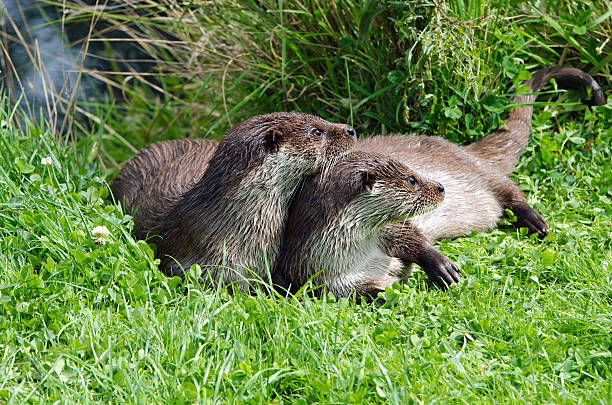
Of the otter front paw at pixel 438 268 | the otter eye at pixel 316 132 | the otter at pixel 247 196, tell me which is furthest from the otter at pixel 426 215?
the otter eye at pixel 316 132

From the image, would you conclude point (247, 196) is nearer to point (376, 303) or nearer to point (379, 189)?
point (379, 189)

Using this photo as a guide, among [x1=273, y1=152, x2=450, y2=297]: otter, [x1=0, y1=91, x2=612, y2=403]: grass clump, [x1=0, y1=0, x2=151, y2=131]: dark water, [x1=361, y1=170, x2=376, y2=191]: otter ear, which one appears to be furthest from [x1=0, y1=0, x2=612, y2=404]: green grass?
[x1=0, y1=0, x2=151, y2=131]: dark water

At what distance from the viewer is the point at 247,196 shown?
3.19m

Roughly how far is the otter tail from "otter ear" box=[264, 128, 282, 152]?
1.38 meters

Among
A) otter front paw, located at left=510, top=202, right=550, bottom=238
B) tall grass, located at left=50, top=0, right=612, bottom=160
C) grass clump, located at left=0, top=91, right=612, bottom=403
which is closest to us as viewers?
grass clump, located at left=0, top=91, right=612, bottom=403

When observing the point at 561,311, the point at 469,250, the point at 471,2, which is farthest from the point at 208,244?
the point at 471,2

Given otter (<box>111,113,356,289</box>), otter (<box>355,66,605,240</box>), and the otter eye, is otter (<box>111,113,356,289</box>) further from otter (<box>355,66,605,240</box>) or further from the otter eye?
otter (<box>355,66,605,240</box>)

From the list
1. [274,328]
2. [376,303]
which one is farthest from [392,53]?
[274,328]

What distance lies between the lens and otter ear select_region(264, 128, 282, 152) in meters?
3.19

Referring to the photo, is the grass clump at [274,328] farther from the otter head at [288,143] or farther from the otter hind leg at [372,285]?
the otter head at [288,143]

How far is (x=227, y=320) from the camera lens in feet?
9.00

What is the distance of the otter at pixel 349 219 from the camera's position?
3225 millimetres

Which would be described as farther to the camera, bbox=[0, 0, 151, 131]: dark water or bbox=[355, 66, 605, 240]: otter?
bbox=[0, 0, 151, 131]: dark water

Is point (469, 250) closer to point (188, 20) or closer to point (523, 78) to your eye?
point (523, 78)
